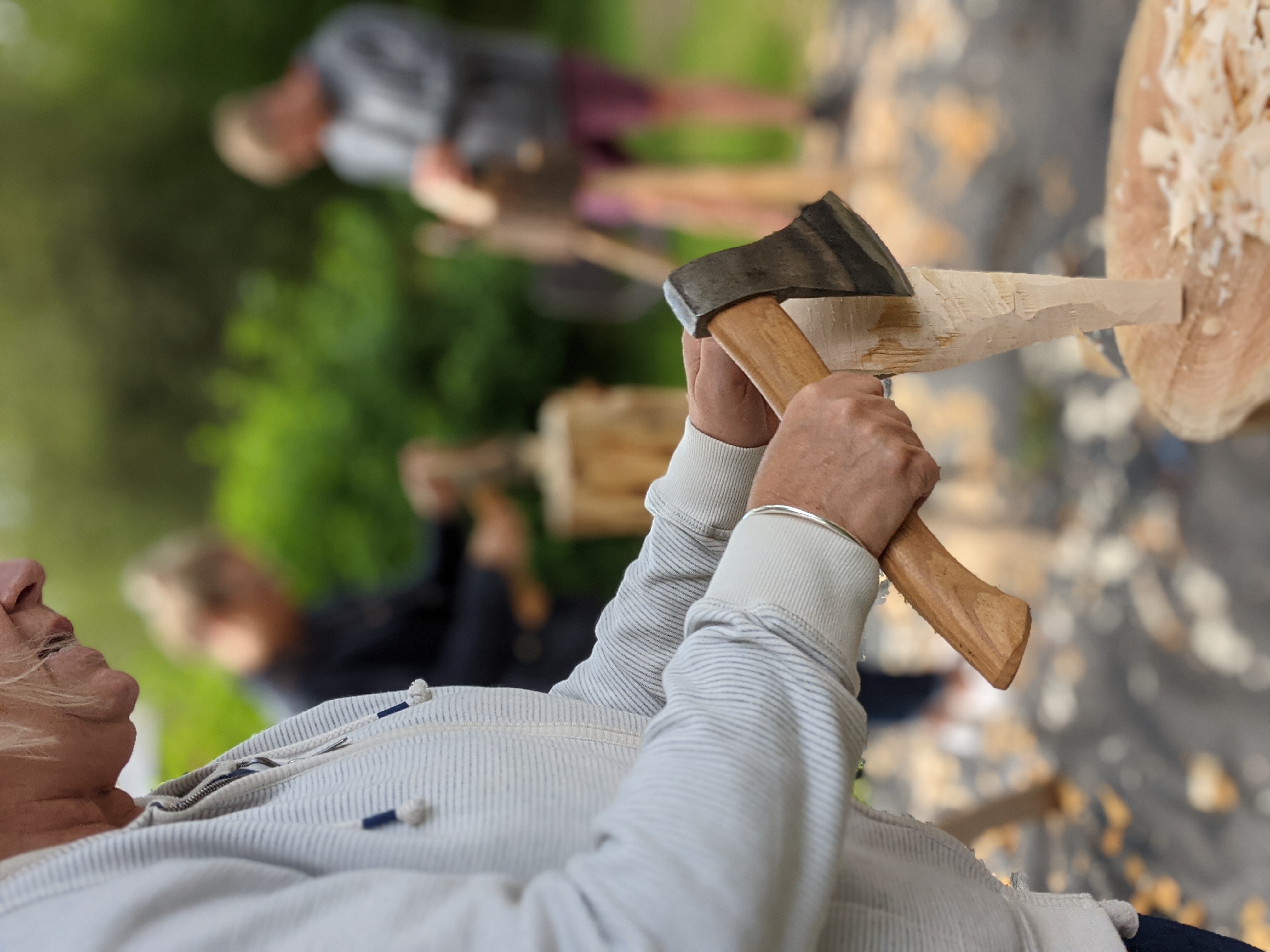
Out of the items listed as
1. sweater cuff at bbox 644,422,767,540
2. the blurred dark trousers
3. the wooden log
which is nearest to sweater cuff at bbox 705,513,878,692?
sweater cuff at bbox 644,422,767,540

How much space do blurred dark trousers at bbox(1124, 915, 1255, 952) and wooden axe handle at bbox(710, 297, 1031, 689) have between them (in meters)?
0.33

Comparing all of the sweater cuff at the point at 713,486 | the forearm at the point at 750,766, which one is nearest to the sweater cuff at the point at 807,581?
the forearm at the point at 750,766

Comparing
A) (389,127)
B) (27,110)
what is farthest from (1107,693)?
(27,110)

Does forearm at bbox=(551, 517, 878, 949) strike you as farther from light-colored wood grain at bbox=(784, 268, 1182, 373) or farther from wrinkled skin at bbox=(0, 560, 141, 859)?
wrinkled skin at bbox=(0, 560, 141, 859)

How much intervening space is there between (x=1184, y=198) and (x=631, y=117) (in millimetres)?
2247

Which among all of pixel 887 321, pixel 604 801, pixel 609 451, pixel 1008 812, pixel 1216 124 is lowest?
pixel 1008 812

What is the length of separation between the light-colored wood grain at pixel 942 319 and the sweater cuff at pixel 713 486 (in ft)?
0.38

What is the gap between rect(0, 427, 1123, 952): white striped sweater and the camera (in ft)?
1.71

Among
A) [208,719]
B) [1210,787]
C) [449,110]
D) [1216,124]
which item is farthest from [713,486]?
[208,719]

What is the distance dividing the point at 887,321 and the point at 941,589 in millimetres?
280

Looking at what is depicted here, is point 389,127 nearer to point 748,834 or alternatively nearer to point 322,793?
point 322,793

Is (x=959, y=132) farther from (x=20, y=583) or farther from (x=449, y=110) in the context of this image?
(x=20, y=583)

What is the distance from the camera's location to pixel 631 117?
299cm

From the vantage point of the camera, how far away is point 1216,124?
97 centimetres
